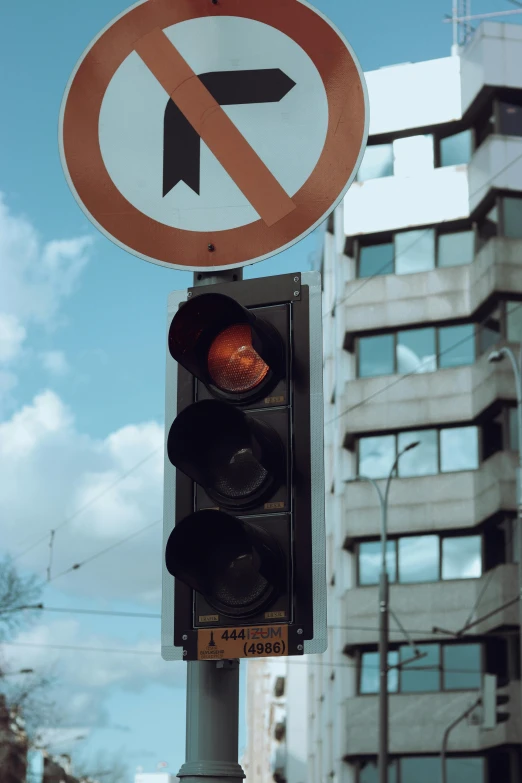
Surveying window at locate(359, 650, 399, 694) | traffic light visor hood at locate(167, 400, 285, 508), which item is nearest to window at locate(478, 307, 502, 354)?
window at locate(359, 650, 399, 694)

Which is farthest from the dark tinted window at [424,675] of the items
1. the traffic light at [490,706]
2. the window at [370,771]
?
the traffic light at [490,706]

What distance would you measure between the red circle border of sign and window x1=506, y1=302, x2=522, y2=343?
4110cm

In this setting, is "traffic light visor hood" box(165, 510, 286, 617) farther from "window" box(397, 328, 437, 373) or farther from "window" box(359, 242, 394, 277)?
"window" box(359, 242, 394, 277)

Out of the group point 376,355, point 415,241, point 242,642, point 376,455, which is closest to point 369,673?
point 376,455

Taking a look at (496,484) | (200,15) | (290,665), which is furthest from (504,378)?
(290,665)

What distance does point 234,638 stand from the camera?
11.1 ft

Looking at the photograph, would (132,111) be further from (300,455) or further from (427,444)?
(427,444)

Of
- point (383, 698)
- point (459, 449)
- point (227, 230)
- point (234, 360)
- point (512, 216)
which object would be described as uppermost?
point (512, 216)

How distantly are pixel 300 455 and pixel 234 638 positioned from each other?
50cm

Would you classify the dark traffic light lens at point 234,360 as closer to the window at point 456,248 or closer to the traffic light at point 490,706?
the traffic light at point 490,706

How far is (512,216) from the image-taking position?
45.2 metres

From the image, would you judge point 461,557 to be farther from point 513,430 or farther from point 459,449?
point 513,430

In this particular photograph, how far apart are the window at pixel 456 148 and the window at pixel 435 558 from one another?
13115 mm

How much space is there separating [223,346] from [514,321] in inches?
1642
